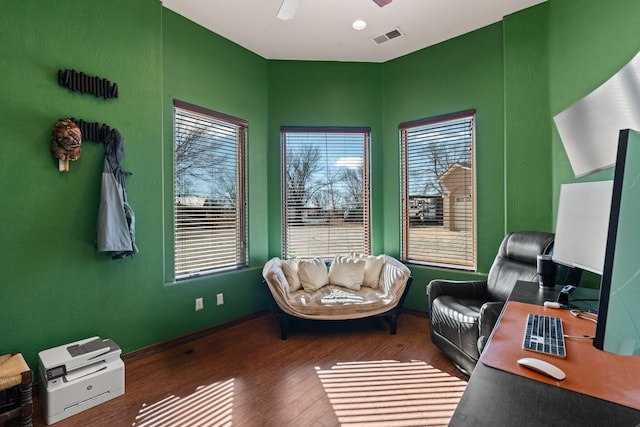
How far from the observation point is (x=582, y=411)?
2.59 feet

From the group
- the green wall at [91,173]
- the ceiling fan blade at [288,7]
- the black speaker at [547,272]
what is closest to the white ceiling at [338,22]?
the green wall at [91,173]

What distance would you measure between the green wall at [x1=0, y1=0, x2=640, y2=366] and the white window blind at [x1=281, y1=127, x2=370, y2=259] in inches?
6.6

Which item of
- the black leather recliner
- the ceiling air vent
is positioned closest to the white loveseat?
the black leather recliner

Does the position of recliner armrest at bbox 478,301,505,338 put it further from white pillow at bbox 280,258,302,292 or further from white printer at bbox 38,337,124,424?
white printer at bbox 38,337,124,424

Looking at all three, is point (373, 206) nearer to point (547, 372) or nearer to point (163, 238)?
point (163, 238)

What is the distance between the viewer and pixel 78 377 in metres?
2.06

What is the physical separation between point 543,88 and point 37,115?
13.9 ft

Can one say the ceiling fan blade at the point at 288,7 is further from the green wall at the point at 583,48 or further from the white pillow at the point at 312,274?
the white pillow at the point at 312,274

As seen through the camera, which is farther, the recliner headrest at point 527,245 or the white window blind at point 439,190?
the white window blind at point 439,190

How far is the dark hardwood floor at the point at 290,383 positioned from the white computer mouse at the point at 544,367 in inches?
47.1

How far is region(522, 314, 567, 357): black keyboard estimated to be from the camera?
1132mm

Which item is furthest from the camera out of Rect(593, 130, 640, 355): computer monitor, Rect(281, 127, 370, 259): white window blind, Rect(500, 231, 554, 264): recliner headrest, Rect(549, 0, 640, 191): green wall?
Rect(281, 127, 370, 259): white window blind

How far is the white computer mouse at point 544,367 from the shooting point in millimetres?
947

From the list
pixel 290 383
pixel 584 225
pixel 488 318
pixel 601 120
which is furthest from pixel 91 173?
pixel 601 120
